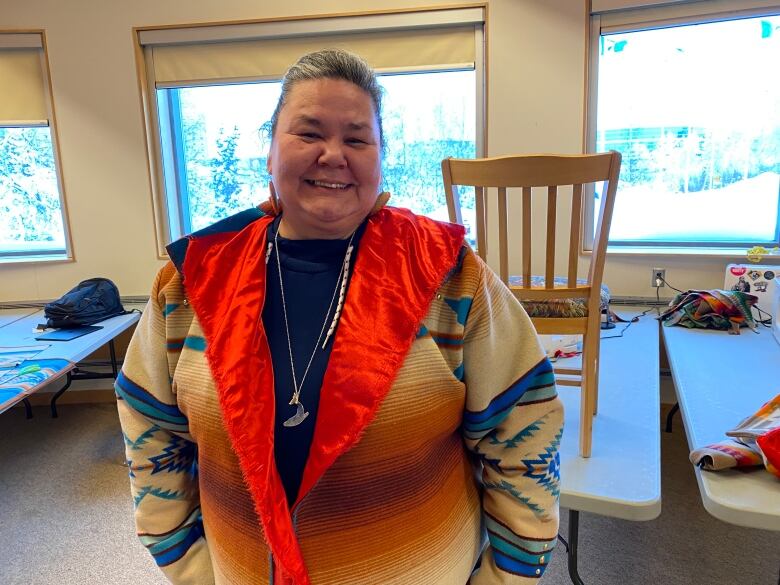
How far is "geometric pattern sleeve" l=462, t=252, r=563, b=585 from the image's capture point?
32.8 inches

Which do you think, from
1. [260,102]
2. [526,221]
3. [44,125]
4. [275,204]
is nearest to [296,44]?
[260,102]

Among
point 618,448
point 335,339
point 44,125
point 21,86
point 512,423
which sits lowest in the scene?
point 618,448

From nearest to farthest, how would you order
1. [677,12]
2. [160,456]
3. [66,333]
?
[160,456] < [677,12] < [66,333]

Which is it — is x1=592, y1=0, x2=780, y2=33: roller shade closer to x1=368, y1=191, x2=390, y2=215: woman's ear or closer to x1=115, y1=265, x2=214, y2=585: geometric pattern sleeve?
x1=368, y1=191, x2=390, y2=215: woman's ear

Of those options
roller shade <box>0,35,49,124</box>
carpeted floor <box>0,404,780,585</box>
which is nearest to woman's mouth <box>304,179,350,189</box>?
carpeted floor <box>0,404,780,585</box>

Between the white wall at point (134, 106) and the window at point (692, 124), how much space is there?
200 mm

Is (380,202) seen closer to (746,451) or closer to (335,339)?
(335,339)

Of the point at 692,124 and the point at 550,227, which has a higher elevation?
the point at 692,124

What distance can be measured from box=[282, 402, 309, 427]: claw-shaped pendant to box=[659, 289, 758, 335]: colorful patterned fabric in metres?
2.30

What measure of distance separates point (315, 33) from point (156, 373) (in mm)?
2622

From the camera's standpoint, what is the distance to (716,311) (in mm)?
2533

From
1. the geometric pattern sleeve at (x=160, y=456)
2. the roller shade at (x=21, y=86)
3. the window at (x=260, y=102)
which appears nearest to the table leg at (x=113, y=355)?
the window at (x=260, y=102)

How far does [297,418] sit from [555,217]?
99cm

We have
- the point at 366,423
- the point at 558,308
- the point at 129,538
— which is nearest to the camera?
the point at 366,423
